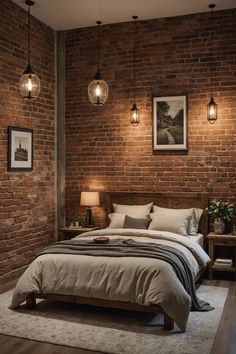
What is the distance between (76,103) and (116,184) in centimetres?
152

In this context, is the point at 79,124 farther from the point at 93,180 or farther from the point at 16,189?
the point at 16,189

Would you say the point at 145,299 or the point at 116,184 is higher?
the point at 116,184

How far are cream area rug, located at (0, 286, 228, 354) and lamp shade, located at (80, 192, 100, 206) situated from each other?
2062mm

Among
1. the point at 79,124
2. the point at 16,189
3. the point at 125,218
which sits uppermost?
the point at 79,124

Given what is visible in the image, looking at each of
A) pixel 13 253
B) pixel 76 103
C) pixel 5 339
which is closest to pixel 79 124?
pixel 76 103

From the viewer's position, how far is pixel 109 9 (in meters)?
5.94

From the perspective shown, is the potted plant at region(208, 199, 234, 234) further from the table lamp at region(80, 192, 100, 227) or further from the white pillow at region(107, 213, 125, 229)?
the table lamp at region(80, 192, 100, 227)

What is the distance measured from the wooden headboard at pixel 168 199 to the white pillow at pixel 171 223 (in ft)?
1.54

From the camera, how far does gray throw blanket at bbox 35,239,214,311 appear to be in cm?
424

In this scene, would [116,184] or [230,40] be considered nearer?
[230,40]

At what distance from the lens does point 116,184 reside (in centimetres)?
662

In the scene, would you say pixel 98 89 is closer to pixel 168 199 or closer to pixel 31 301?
pixel 168 199

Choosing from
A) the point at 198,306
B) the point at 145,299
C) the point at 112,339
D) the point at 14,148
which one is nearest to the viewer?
the point at 112,339

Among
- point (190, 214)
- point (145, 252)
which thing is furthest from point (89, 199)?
point (145, 252)
